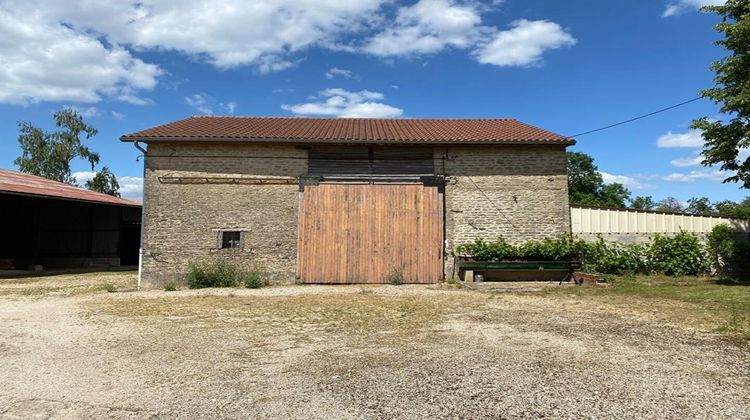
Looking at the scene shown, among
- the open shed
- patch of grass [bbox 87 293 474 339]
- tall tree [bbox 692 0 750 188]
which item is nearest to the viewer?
patch of grass [bbox 87 293 474 339]

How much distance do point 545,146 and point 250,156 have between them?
332 inches

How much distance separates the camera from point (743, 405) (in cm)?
372

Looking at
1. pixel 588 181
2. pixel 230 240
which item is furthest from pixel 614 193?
pixel 230 240

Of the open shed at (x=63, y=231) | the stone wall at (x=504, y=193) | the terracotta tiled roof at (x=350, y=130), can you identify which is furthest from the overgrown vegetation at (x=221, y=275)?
the open shed at (x=63, y=231)

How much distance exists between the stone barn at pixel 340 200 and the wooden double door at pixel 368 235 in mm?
28

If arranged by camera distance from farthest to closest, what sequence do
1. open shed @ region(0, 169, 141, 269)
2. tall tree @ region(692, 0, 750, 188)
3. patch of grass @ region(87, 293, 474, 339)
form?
open shed @ region(0, 169, 141, 269), tall tree @ region(692, 0, 750, 188), patch of grass @ region(87, 293, 474, 339)

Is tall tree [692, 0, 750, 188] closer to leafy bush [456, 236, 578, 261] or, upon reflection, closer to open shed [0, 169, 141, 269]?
leafy bush [456, 236, 578, 261]

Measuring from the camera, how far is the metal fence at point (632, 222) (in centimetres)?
1413

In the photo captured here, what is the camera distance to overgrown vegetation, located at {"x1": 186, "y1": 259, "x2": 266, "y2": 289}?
12703mm

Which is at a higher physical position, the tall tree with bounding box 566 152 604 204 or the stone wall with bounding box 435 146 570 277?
the tall tree with bounding box 566 152 604 204

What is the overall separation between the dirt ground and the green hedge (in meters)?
4.33

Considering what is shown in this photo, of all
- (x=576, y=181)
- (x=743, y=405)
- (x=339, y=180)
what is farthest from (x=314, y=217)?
(x=576, y=181)

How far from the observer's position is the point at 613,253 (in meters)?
13.9

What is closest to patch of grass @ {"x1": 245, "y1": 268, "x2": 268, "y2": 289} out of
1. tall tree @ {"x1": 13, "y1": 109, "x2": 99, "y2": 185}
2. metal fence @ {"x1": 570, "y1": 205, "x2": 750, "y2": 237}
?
metal fence @ {"x1": 570, "y1": 205, "x2": 750, "y2": 237}
